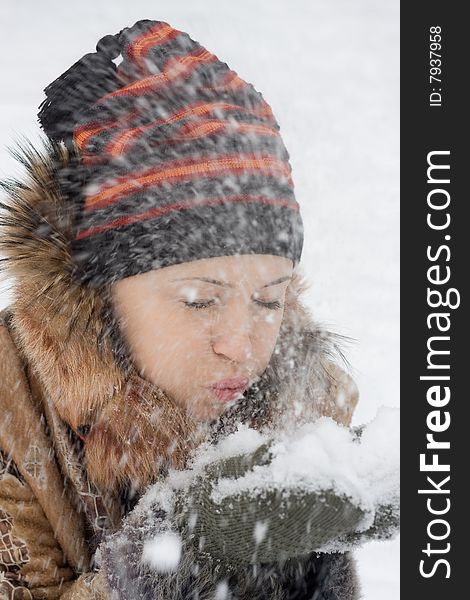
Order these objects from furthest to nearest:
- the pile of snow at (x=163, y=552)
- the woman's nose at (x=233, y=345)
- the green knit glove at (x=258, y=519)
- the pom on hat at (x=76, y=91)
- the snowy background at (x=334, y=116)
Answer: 1. the snowy background at (x=334, y=116)
2. the pom on hat at (x=76, y=91)
3. the woman's nose at (x=233, y=345)
4. the pile of snow at (x=163, y=552)
5. the green knit glove at (x=258, y=519)

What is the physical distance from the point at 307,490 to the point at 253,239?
54 centimetres

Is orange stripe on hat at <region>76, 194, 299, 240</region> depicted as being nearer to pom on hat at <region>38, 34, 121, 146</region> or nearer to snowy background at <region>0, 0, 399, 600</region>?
pom on hat at <region>38, 34, 121, 146</region>

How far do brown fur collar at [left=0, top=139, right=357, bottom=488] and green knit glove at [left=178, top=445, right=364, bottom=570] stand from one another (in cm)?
22

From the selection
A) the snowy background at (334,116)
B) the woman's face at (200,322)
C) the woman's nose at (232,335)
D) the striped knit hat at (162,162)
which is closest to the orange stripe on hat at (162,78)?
the striped knit hat at (162,162)

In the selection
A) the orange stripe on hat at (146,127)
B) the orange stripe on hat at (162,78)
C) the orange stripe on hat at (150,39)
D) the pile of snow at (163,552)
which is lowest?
the pile of snow at (163,552)

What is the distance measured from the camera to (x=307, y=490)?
103 centimetres

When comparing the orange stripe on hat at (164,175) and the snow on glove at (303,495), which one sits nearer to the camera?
the snow on glove at (303,495)

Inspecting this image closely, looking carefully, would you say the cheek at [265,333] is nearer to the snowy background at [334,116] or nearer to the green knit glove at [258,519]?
the green knit glove at [258,519]

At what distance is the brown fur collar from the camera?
4.53 feet

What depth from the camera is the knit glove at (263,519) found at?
1.03m

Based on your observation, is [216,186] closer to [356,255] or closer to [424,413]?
[424,413]

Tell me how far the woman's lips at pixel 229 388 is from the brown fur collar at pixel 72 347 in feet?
0.28

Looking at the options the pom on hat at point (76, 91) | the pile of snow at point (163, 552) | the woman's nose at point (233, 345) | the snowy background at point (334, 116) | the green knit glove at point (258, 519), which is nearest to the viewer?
the green knit glove at point (258, 519)

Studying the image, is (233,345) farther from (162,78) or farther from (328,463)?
(162,78)
